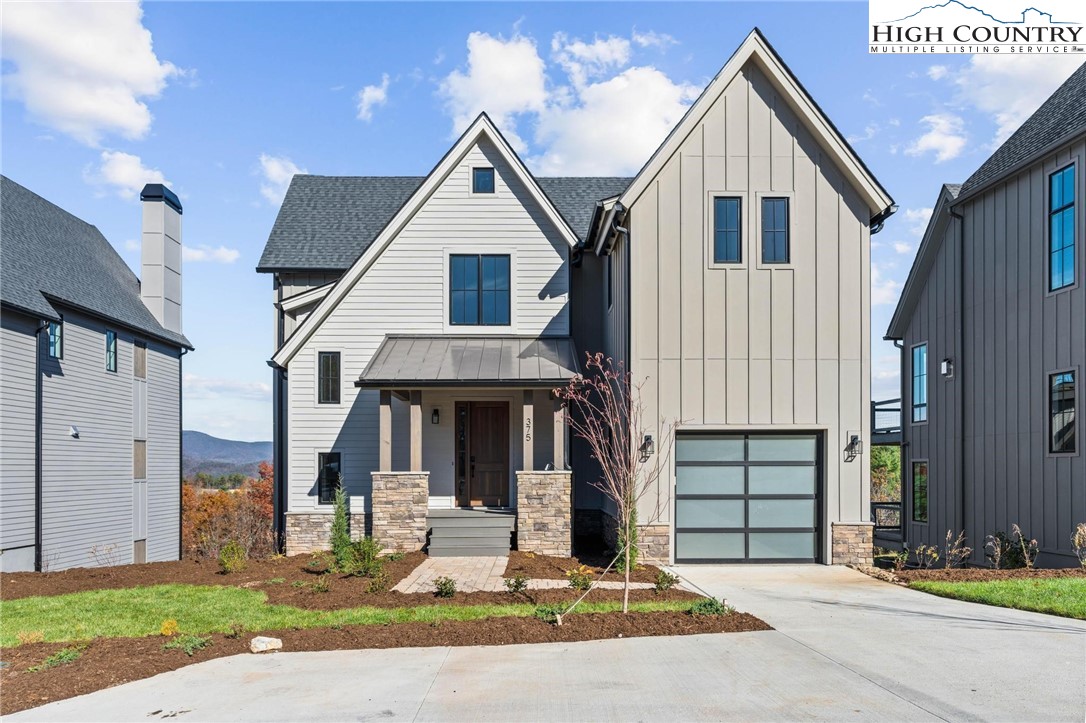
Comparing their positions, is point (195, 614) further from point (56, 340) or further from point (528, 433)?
point (56, 340)

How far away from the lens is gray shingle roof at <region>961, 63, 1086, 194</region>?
1414 cm

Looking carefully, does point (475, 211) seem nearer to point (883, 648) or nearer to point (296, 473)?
point (296, 473)

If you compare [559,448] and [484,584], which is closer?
[484,584]

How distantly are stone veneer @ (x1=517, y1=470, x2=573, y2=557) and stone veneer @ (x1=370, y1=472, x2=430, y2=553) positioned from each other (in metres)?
1.93

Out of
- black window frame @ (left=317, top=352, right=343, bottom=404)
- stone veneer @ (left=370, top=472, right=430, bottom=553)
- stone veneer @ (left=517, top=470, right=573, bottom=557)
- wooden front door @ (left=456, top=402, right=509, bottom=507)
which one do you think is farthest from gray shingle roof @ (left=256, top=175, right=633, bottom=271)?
stone veneer @ (left=370, top=472, right=430, bottom=553)

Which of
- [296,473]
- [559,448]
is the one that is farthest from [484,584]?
[296,473]

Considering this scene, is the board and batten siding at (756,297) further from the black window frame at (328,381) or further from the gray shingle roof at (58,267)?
the gray shingle roof at (58,267)

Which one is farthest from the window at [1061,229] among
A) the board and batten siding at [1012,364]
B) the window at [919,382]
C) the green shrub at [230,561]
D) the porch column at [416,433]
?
the green shrub at [230,561]

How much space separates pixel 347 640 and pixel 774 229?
1004cm

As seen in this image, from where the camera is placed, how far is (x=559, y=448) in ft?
49.6

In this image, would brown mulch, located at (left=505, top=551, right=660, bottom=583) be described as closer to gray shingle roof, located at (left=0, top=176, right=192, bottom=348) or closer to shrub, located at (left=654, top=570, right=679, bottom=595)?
shrub, located at (left=654, top=570, right=679, bottom=595)

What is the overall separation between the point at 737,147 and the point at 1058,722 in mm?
10613

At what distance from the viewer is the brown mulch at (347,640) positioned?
720cm

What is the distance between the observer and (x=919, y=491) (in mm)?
19891
